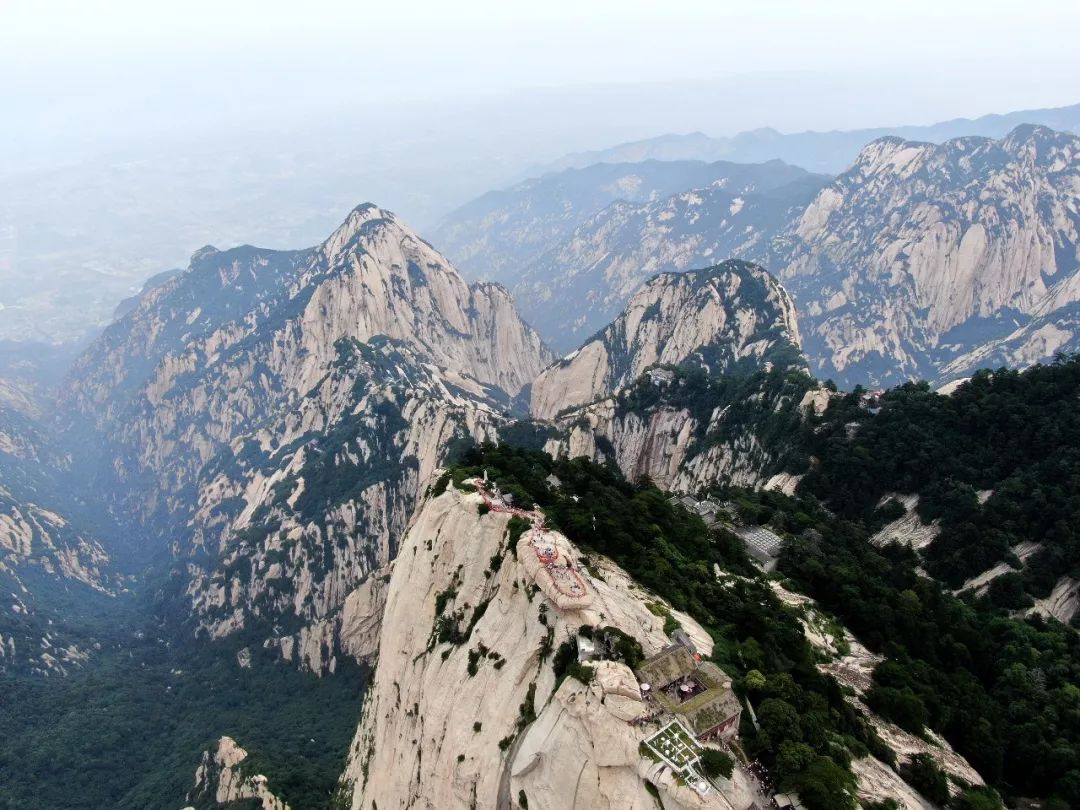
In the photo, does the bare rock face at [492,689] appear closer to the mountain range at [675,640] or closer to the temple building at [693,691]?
the mountain range at [675,640]

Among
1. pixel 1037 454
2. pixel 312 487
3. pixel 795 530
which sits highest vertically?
Answer: pixel 1037 454

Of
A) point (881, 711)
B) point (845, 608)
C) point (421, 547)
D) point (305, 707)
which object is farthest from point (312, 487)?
point (881, 711)

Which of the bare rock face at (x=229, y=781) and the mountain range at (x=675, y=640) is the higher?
the mountain range at (x=675, y=640)

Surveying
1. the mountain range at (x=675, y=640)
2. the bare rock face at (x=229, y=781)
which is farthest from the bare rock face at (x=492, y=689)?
the bare rock face at (x=229, y=781)

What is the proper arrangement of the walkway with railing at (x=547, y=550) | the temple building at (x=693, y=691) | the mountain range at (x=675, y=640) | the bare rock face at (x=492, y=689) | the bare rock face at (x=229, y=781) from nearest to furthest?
the bare rock face at (x=492, y=689), the temple building at (x=693, y=691), the mountain range at (x=675, y=640), the walkway with railing at (x=547, y=550), the bare rock face at (x=229, y=781)

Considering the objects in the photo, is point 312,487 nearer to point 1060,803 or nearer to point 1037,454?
point 1037,454

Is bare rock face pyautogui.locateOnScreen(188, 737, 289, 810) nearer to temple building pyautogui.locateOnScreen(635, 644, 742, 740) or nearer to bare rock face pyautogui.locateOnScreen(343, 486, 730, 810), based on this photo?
bare rock face pyautogui.locateOnScreen(343, 486, 730, 810)

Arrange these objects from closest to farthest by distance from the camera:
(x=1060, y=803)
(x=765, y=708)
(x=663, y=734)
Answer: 1. (x=663, y=734)
2. (x=765, y=708)
3. (x=1060, y=803)
